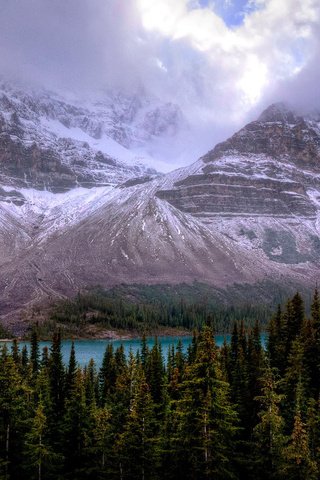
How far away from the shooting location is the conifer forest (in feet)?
106

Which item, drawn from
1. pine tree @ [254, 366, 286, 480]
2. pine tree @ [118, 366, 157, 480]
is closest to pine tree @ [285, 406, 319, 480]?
pine tree @ [254, 366, 286, 480]

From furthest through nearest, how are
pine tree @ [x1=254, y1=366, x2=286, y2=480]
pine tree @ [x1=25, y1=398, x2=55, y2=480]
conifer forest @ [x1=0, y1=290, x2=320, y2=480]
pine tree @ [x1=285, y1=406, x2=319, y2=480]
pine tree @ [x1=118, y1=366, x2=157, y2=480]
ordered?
pine tree @ [x1=25, y1=398, x2=55, y2=480]
pine tree @ [x1=118, y1=366, x2=157, y2=480]
pine tree @ [x1=254, y1=366, x2=286, y2=480]
pine tree @ [x1=285, y1=406, x2=319, y2=480]
conifer forest @ [x1=0, y1=290, x2=320, y2=480]

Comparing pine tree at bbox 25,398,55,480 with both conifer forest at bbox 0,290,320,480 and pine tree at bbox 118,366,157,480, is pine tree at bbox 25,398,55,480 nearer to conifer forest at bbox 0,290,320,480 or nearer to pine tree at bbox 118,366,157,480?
conifer forest at bbox 0,290,320,480

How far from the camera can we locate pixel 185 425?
32.8m

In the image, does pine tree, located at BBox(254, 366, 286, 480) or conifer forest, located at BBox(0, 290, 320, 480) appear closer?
conifer forest, located at BBox(0, 290, 320, 480)

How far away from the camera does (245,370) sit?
2490 inches

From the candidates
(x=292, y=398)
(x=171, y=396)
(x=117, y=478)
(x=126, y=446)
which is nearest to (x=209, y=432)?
(x=126, y=446)

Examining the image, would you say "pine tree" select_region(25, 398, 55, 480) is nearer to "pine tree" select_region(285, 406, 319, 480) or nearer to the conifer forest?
the conifer forest

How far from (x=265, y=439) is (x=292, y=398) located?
58.7 ft

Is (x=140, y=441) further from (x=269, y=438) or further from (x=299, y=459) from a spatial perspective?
(x=299, y=459)

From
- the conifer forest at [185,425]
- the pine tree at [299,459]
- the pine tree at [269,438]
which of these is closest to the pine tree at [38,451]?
the conifer forest at [185,425]

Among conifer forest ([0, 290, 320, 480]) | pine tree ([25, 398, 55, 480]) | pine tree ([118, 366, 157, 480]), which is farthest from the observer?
pine tree ([25, 398, 55, 480])

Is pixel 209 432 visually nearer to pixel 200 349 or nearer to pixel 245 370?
pixel 200 349

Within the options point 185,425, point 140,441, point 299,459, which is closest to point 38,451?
point 140,441
